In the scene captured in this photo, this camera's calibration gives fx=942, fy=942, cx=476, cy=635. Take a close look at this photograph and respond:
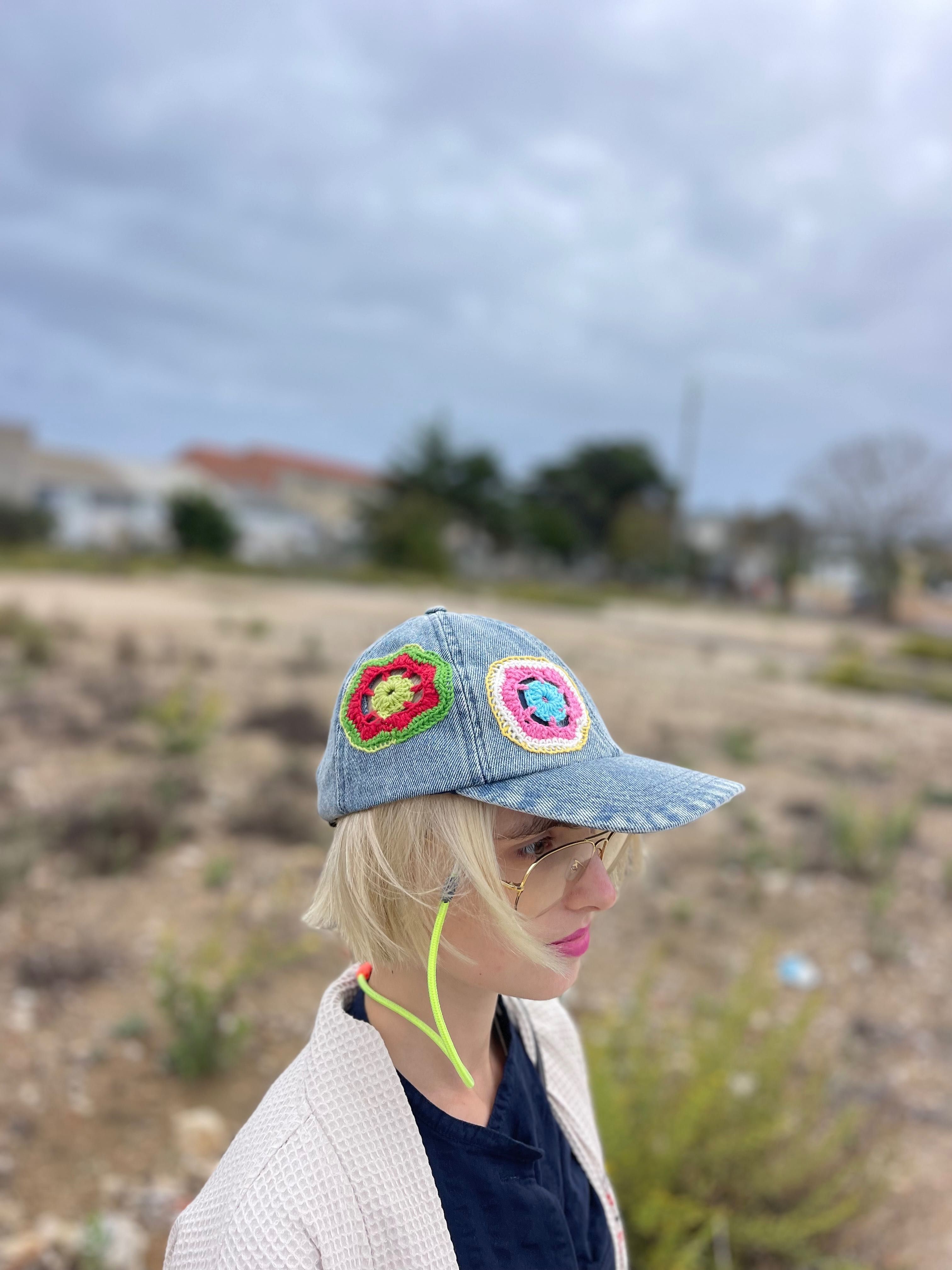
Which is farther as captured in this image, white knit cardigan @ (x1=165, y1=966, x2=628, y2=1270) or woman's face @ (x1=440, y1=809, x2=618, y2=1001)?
woman's face @ (x1=440, y1=809, x2=618, y2=1001)

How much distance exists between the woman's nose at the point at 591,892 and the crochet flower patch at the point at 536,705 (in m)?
0.15

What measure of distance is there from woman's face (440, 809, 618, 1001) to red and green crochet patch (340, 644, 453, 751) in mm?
144

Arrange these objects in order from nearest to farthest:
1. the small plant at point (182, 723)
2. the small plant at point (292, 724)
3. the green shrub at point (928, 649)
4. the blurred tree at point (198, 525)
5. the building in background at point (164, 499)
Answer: the small plant at point (182, 723), the small plant at point (292, 724), the green shrub at point (928, 649), the blurred tree at point (198, 525), the building in background at point (164, 499)

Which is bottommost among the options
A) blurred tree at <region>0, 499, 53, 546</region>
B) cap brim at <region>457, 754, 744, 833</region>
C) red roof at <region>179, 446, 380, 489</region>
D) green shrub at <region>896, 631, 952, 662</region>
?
green shrub at <region>896, 631, 952, 662</region>

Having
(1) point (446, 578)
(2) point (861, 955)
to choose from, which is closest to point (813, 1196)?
(2) point (861, 955)

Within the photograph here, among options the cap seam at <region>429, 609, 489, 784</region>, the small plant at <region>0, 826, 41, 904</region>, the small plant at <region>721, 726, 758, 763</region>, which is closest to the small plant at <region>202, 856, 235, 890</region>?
the small plant at <region>0, 826, 41, 904</region>

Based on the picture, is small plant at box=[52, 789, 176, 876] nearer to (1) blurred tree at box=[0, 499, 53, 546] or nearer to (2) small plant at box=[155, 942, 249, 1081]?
(2) small plant at box=[155, 942, 249, 1081]

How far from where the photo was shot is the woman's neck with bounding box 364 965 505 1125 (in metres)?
1.07

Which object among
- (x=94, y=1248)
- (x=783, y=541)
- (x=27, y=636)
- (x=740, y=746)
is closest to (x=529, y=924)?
(x=94, y=1248)

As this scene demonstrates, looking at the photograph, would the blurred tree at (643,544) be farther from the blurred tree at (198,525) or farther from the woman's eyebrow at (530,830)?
the woman's eyebrow at (530,830)

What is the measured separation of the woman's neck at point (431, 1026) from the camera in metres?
1.07

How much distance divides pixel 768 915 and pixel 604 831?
140 inches

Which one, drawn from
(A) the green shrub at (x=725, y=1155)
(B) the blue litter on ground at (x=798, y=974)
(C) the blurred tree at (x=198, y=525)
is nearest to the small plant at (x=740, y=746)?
(B) the blue litter on ground at (x=798, y=974)

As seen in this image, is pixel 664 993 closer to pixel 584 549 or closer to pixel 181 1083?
pixel 181 1083
